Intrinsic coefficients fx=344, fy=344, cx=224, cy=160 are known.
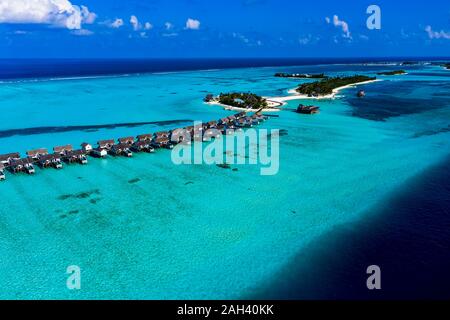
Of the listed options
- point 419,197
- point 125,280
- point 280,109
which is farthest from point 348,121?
point 125,280

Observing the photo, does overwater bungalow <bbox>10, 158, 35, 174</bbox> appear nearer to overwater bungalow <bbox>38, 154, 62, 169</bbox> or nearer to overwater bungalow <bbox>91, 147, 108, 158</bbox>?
overwater bungalow <bbox>38, 154, 62, 169</bbox>

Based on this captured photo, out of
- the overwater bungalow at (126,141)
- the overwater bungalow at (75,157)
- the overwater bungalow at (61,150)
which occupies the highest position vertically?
the overwater bungalow at (126,141)

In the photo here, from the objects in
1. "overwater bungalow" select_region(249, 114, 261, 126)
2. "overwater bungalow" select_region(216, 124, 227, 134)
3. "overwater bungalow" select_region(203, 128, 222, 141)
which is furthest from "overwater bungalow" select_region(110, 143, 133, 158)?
"overwater bungalow" select_region(249, 114, 261, 126)

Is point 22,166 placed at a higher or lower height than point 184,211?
higher

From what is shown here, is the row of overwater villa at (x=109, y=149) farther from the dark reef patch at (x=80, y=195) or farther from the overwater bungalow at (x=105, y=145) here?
the dark reef patch at (x=80, y=195)

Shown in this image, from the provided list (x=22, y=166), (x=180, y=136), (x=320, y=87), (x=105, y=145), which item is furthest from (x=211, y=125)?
(x=320, y=87)

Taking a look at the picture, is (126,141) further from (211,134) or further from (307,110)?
(307,110)

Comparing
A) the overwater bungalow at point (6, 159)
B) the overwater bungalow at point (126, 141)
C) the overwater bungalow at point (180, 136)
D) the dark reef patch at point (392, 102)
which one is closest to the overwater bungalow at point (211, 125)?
the overwater bungalow at point (180, 136)
